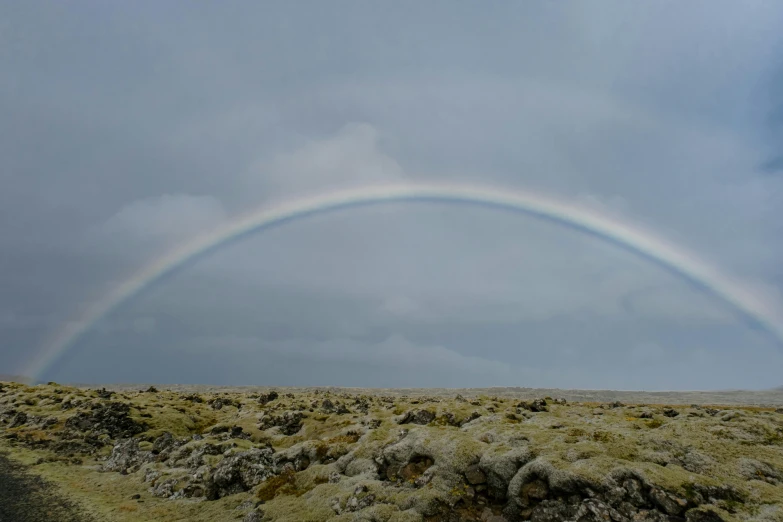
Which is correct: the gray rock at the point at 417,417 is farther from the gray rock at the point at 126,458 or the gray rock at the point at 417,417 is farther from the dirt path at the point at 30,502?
the dirt path at the point at 30,502

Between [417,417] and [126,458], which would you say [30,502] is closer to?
[126,458]

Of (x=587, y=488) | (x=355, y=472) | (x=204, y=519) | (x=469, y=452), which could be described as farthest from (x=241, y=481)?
(x=587, y=488)

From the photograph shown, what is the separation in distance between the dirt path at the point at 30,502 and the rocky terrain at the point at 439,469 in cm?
82

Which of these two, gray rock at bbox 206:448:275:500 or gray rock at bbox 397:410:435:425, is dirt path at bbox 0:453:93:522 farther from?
gray rock at bbox 397:410:435:425

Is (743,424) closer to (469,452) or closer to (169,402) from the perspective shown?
(469,452)

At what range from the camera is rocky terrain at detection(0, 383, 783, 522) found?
2167 cm

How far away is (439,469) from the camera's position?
2780cm

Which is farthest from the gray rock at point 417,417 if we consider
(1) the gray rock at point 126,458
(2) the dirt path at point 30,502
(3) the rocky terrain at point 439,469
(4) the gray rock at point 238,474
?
(2) the dirt path at point 30,502

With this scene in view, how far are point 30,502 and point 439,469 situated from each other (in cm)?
2884

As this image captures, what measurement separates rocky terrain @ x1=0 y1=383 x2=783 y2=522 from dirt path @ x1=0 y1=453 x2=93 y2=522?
82 cm

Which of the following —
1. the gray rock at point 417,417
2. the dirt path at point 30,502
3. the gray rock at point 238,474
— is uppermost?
the gray rock at point 417,417

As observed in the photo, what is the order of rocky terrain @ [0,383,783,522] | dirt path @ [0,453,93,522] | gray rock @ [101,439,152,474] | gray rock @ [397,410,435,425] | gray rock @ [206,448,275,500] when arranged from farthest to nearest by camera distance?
gray rock @ [397,410,435,425]
gray rock @ [101,439,152,474]
gray rock @ [206,448,275,500]
dirt path @ [0,453,93,522]
rocky terrain @ [0,383,783,522]

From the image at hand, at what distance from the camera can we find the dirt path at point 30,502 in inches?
1055

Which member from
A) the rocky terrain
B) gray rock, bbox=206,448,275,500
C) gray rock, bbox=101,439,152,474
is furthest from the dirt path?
gray rock, bbox=206,448,275,500
